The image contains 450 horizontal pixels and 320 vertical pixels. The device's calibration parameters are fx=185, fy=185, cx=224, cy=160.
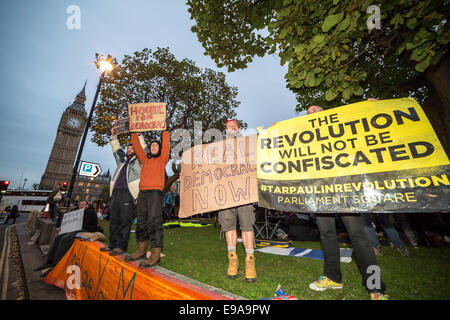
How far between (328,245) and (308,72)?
2842mm

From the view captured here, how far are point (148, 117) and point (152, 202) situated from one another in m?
1.75

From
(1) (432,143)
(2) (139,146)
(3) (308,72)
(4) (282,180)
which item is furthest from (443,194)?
(2) (139,146)

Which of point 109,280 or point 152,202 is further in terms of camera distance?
point 152,202

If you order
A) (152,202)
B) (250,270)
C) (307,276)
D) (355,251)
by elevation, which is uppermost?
(152,202)

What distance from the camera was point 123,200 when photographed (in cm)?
338

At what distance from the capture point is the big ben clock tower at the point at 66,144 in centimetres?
9106

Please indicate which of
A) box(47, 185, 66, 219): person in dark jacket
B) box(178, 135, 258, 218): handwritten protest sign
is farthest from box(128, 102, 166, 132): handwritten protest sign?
box(47, 185, 66, 219): person in dark jacket

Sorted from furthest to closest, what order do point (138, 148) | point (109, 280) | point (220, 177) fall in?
1. point (138, 148)
2. point (220, 177)
3. point (109, 280)

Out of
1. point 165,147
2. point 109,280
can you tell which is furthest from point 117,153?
point 109,280

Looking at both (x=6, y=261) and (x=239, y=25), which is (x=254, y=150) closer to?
(x=239, y=25)

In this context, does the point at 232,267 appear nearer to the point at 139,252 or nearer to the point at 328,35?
the point at 139,252

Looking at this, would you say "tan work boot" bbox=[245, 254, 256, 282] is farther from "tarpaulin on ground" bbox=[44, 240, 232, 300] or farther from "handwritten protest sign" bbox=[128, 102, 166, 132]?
"handwritten protest sign" bbox=[128, 102, 166, 132]

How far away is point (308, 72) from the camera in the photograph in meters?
3.33

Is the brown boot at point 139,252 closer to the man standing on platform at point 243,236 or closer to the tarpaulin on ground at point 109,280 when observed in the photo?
the tarpaulin on ground at point 109,280
